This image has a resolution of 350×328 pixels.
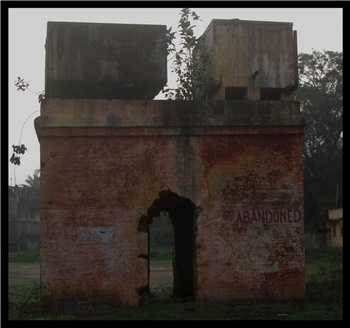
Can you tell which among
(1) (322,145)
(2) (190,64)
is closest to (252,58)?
(2) (190,64)

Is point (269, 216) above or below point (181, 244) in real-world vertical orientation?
above

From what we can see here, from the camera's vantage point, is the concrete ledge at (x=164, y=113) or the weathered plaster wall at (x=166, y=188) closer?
the weathered plaster wall at (x=166, y=188)

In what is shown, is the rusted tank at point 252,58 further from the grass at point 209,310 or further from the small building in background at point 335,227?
the small building in background at point 335,227

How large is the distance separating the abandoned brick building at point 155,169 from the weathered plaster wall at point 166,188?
21 mm

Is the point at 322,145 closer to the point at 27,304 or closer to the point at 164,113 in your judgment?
the point at 164,113

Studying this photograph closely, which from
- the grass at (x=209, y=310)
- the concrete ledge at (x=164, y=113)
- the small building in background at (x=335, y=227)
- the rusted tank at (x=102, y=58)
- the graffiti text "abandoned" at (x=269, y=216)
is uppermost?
the rusted tank at (x=102, y=58)

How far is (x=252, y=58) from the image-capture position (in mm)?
13531

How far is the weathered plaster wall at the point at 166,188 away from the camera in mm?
12320

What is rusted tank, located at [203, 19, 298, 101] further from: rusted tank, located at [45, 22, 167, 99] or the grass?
the grass

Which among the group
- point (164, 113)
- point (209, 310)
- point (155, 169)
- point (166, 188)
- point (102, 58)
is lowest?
point (209, 310)

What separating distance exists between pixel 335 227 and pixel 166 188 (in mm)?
28933

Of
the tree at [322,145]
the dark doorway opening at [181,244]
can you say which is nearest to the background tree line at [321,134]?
the tree at [322,145]
